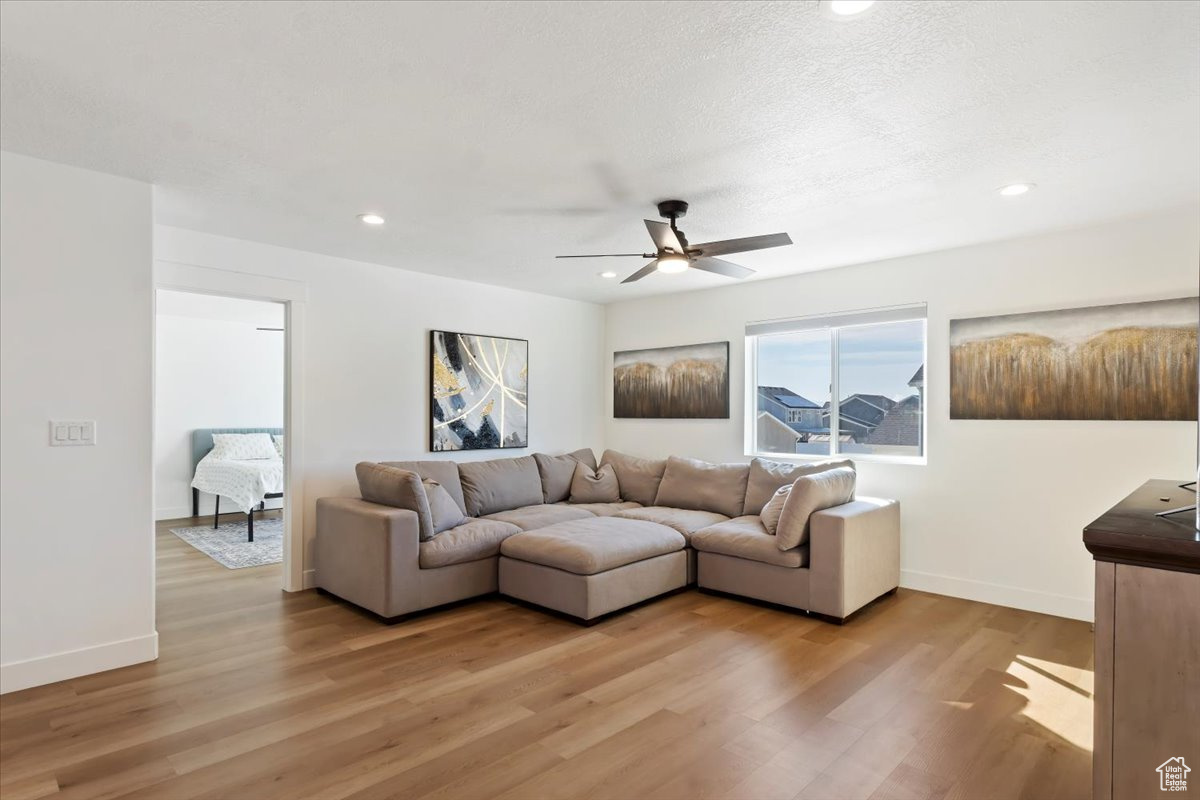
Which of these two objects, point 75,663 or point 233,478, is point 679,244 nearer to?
point 75,663

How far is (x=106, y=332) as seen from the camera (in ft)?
10.2

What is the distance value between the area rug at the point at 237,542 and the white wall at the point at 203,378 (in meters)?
0.65

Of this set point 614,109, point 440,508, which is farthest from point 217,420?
point 614,109

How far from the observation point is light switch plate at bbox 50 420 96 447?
116 inches

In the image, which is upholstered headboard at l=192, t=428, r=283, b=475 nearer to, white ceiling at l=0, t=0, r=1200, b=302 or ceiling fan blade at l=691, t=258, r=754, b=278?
white ceiling at l=0, t=0, r=1200, b=302

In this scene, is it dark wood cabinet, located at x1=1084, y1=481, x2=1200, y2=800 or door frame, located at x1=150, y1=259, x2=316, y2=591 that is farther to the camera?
door frame, located at x1=150, y1=259, x2=316, y2=591

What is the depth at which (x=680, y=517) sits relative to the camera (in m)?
4.84

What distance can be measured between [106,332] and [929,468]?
5.01 meters

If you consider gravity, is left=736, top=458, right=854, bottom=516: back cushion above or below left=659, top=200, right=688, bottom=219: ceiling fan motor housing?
below

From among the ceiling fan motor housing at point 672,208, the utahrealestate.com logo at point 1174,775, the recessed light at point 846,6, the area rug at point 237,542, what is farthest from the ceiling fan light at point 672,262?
the area rug at point 237,542

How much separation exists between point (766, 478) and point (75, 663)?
424 centimetres

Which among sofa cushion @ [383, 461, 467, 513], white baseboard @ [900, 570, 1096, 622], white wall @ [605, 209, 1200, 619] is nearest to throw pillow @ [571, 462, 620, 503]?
sofa cushion @ [383, 461, 467, 513]

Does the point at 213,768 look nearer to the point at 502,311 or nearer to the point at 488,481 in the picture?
the point at 488,481

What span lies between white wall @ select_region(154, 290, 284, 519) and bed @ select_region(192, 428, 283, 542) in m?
0.09
